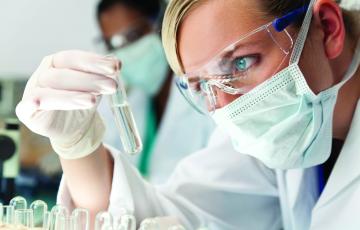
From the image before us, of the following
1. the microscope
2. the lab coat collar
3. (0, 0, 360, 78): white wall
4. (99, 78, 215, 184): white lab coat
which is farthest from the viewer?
(0, 0, 360, 78): white wall

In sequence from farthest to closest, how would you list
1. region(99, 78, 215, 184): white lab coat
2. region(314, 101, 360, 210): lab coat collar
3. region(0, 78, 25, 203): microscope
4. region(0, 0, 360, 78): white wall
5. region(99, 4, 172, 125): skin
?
region(0, 0, 360, 78): white wall
region(99, 4, 172, 125): skin
region(99, 78, 215, 184): white lab coat
region(314, 101, 360, 210): lab coat collar
region(0, 78, 25, 203): microscope

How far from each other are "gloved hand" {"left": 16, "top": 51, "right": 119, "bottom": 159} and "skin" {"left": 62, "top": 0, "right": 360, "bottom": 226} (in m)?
0.15

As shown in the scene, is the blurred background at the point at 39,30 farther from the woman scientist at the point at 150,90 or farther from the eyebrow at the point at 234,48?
the eyebrow at the point at 234,48

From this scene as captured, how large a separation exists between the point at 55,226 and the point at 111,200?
0.83 ft

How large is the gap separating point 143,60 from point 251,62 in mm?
1562

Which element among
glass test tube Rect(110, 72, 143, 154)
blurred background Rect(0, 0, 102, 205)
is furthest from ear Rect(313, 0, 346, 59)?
blurred background Rect(0, 0, 102, 205)

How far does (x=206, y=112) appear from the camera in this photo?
4.79 feet

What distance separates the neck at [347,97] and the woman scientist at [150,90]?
3.97 feet

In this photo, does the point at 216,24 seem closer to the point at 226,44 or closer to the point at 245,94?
the point at 226,44

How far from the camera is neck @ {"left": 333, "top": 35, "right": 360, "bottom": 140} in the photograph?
1.44 meters

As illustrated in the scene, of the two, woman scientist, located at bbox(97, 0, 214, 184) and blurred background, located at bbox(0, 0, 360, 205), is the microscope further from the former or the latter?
woman scientist, located at bbox(97, 0, 214, 184)

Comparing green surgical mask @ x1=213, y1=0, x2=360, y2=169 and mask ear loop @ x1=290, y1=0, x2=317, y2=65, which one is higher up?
mask ear loop @ x1=290, y1=0, x2=317, y2=65

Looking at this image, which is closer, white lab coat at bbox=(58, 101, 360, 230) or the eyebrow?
the eyebrow

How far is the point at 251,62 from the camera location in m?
1.32
